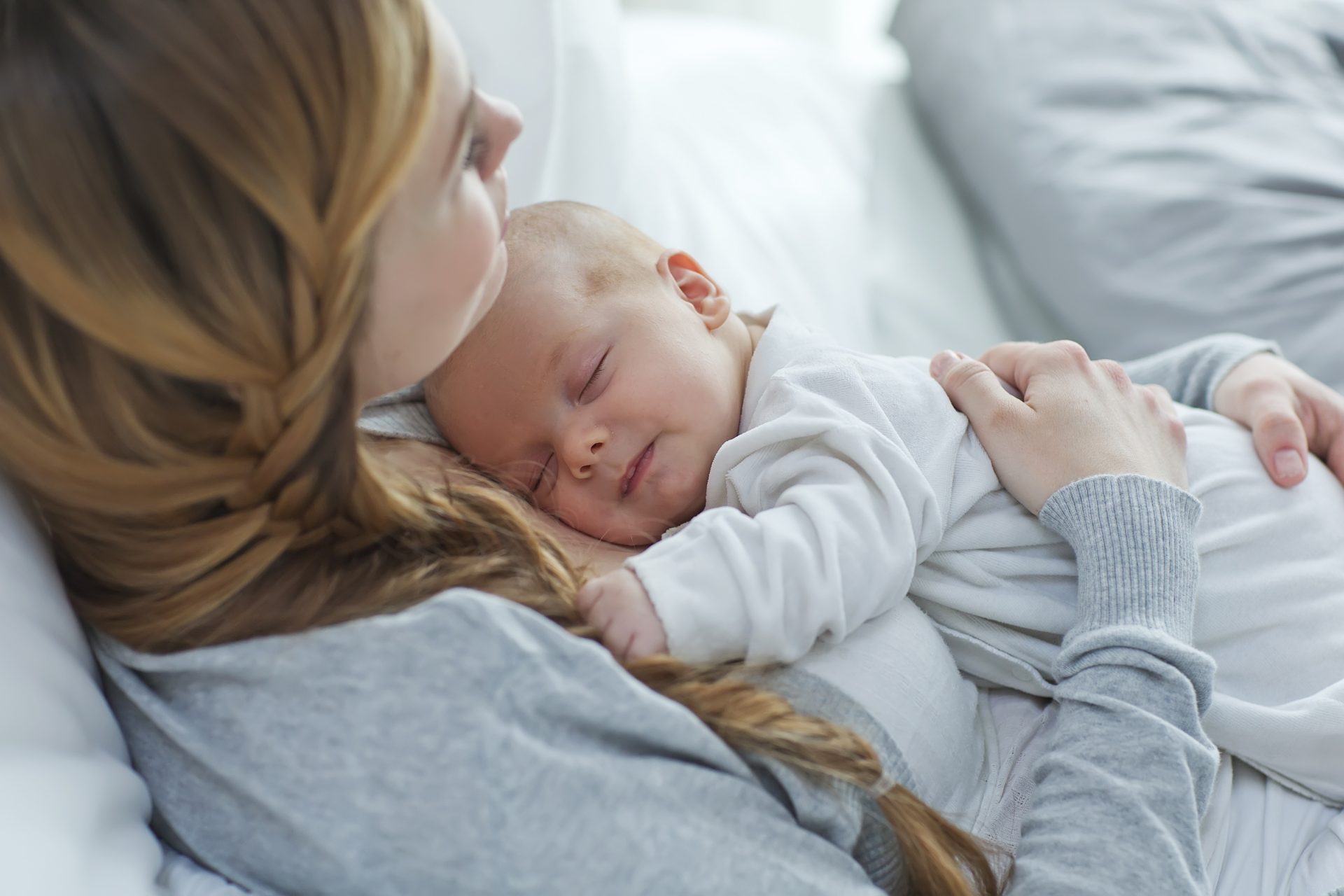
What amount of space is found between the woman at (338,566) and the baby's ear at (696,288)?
1.05 feet

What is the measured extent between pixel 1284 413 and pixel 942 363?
0.32 metres

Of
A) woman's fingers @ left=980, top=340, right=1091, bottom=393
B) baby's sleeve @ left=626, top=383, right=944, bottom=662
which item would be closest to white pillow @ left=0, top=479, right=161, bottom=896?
baby's sleeve @ left=626, top=383, right=944, bottom=662

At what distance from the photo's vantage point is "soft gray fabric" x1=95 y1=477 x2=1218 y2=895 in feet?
2.08

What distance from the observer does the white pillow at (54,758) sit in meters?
0.62

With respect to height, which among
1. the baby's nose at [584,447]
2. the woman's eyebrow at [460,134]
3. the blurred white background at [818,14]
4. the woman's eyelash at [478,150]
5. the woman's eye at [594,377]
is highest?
the woman's eyebrow at [460,134]

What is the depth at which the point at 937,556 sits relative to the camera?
92 cm

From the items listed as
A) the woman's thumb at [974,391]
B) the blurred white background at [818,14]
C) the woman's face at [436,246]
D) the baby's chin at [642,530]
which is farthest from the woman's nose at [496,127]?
the blurred white background at [818,14]

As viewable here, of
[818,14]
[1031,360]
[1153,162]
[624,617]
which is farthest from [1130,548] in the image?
[818,14]

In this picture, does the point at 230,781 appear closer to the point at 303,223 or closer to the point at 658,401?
the point at 303,223

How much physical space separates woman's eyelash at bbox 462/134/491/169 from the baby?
234 mm

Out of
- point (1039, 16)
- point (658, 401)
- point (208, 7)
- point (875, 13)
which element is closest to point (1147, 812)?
point (658, 401)

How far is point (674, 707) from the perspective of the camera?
676 millimetres

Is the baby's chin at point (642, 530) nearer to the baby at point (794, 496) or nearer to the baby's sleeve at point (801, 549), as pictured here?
the baby at point (794, 496)

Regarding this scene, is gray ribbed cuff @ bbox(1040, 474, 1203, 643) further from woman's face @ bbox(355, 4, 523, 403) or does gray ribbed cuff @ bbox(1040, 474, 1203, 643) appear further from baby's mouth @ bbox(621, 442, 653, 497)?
woman's face @ bbox(355, 4, 523, 403)
